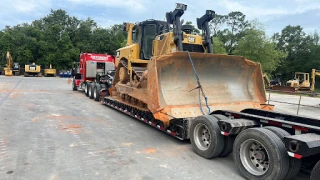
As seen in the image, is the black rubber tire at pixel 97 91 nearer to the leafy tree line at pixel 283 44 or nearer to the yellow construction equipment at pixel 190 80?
the yellow construction equipment at pixel 190 80

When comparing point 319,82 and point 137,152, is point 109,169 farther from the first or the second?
point 319,82

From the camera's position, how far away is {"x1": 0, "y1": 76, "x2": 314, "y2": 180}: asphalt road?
13.4 ft

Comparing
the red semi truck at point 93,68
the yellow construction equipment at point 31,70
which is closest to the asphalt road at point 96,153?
the red semi truck at point 93,68

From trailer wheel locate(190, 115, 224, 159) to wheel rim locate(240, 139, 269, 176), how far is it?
1.96ft

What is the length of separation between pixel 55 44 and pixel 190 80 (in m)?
50.4

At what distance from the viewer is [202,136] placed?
16.8 ft

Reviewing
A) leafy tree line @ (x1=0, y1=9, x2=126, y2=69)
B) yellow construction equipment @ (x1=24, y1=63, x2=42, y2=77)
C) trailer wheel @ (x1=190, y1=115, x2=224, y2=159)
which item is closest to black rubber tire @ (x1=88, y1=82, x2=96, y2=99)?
trailer wheel @ (x1=190, y1=115, x2=224, y2=159)

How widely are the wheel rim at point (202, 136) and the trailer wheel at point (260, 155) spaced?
2.79ft

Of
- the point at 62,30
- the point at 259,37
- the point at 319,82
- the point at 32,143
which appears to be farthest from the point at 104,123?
the point at 319,82

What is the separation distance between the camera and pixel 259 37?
114 ft

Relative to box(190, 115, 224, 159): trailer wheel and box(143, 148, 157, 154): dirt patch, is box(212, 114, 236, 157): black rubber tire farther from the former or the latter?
box(143, 148, 157, 154): dirt patch

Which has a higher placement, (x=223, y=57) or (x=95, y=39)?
(x=95, y=39)

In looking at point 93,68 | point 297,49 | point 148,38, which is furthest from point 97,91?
point 297,49

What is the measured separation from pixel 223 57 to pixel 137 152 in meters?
3.33
